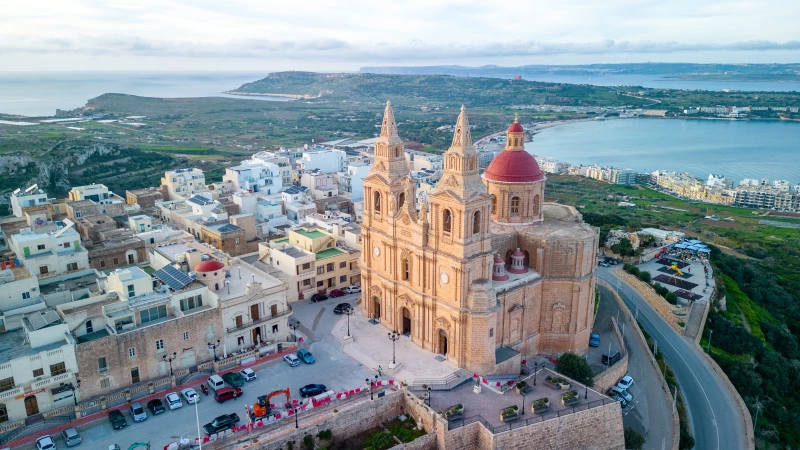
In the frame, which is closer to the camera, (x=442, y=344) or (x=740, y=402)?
(x=442, y=344)

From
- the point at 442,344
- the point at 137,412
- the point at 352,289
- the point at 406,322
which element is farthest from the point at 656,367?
the point at 137,412

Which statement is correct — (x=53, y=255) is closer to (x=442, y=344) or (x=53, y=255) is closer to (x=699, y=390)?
(x=442, y=344)

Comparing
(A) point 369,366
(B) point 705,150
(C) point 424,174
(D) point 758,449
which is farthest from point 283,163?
(B) point 705,150

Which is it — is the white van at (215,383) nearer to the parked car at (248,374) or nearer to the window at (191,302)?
the parked car at (248,374)

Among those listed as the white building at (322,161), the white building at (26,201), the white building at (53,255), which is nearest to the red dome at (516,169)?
the white building at (53,255)

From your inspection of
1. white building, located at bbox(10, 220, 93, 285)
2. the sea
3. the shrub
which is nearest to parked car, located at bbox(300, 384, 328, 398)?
Answer: the shrub

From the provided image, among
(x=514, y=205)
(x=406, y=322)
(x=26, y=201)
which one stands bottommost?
(x=406, y=322)
